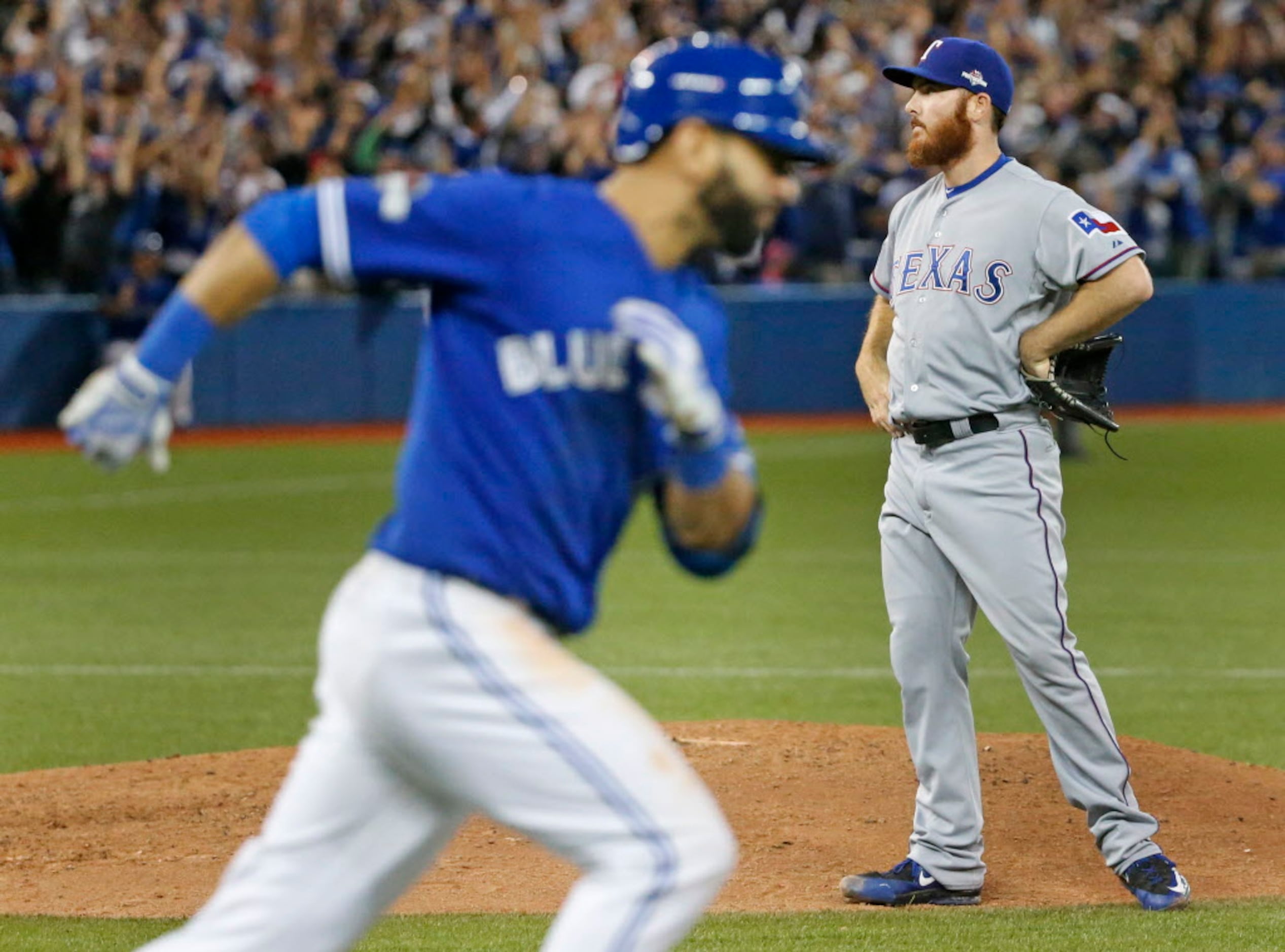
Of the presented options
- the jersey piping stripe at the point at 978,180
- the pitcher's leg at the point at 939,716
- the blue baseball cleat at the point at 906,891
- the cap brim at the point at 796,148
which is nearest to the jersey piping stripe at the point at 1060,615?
the pitcher's leg at the point at 939,716

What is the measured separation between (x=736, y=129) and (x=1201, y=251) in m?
20.6

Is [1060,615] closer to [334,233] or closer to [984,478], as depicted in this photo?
[984,478]

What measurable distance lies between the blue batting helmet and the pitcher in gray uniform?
2.30 metres

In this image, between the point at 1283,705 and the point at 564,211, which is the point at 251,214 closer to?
the point at 564,211

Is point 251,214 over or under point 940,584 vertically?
over

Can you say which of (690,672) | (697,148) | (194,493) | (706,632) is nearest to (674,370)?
(697,148)

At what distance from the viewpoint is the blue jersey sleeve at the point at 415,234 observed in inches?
124

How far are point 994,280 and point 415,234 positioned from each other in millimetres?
2692

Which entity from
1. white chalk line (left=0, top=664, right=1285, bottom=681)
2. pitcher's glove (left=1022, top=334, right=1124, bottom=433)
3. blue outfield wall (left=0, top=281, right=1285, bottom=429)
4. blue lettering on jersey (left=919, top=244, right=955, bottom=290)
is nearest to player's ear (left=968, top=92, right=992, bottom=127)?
blue lettering on jersey (left=919, top=244, right=955, bottom=290)

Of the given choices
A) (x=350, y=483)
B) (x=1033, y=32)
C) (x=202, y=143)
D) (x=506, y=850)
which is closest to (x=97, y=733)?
(x=506, y=850)

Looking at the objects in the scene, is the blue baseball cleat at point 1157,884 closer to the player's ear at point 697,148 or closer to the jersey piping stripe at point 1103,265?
the jersey piping stripe at point 1103,265

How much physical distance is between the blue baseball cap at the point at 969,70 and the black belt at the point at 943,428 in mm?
854

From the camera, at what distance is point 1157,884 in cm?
545

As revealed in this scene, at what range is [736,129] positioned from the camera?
325 centimetres
